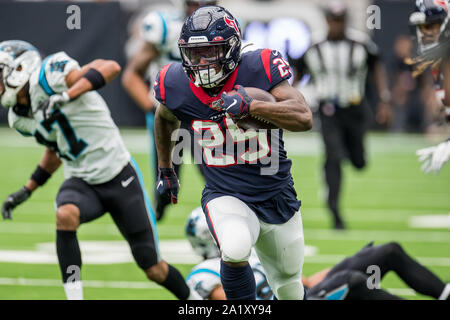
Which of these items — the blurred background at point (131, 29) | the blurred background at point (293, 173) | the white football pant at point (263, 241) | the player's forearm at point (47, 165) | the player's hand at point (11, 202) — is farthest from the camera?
the blurred background at point (131, 29)

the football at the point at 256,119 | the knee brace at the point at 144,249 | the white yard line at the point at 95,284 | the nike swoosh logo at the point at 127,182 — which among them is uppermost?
the football at the point at 256,119

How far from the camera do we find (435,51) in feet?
14.0

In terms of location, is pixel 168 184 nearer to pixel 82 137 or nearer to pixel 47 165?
pixel 82 137

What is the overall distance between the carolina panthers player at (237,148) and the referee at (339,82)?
12.1 ft

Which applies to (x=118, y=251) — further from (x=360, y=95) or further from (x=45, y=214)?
(x=360, y=95)

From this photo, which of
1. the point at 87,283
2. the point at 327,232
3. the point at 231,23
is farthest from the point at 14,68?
the point at 327,232

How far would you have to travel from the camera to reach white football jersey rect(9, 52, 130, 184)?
4.29 metres

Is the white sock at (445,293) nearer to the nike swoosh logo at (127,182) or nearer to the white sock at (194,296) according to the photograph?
the white sock at (194,296)

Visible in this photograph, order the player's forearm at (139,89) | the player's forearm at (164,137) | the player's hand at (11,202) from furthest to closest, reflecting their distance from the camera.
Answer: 1. the player's forearm at (139,89)
2. the player's hand at (11,202)
3. the player's forearm at (164,137)

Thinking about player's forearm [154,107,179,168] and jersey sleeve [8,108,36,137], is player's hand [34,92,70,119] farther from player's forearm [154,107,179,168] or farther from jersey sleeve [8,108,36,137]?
player's forearm [154,107,179,168]

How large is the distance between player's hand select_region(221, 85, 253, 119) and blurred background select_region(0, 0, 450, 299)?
6.33 ft

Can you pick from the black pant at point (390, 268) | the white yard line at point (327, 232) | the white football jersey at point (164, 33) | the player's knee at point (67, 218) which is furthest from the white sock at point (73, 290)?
the white football jersey at point (164, 33)

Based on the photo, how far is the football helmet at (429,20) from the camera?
14.0ft
